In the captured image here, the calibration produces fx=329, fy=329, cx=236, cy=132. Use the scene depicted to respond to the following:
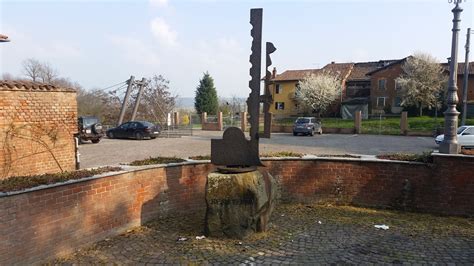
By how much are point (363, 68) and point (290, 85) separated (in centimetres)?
1108

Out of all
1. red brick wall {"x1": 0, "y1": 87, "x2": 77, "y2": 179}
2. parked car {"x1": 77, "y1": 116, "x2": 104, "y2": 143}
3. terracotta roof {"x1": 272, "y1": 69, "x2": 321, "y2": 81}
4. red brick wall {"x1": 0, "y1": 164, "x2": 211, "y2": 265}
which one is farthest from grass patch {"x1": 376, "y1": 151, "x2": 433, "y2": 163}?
terracotta roof {"x1": 272, "y1": 69, "x2": 321, "y2": 81}

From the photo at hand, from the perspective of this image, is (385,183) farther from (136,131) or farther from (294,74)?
(294,74)

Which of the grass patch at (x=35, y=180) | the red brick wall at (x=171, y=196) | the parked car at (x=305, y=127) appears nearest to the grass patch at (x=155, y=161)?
the red brick wall at (x=171, y=196)

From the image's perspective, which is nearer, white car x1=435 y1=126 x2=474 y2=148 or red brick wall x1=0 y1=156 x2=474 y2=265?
red brick wall x1=0 y1=156 x2=474 y2=265

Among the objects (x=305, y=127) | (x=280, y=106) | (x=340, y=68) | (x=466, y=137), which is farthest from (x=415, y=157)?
(x=340, y=68)

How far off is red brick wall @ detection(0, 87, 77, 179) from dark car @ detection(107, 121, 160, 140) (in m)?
16.3

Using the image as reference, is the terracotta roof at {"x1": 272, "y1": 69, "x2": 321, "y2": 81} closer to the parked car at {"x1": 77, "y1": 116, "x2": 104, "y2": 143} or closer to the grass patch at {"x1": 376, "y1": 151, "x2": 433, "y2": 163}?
the parked car at {"x1": 77, "y1": 116, "x2": 104, "y2": 143}

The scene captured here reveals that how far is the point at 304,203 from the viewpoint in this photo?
7.04 metres

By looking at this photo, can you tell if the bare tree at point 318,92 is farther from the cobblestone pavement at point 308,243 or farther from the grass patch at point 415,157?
the cobblestone pavement at point 308,243

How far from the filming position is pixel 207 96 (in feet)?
167

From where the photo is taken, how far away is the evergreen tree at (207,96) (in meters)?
50.7

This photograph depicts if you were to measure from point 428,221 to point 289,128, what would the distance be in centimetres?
2710

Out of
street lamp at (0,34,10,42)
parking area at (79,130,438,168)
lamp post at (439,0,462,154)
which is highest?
street lamp at (0,34,10,42)

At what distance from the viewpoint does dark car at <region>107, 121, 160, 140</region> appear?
2473 cm
